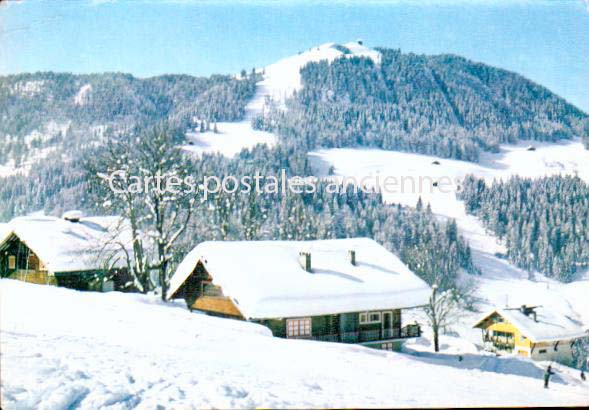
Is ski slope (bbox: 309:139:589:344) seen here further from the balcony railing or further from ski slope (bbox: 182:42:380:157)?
the balcony railing

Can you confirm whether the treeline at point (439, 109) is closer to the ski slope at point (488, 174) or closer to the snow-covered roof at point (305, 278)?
the ski slope at point (488, 174)

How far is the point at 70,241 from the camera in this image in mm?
20828

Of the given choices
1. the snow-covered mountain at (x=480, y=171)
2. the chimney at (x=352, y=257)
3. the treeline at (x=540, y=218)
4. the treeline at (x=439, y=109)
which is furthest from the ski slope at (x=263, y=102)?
the treeline at (x=540, y=218)

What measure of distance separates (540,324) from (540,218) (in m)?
13.7

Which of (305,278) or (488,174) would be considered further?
(488,174)

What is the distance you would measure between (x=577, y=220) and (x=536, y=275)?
523 cm

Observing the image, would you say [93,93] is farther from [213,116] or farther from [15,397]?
[213,116]

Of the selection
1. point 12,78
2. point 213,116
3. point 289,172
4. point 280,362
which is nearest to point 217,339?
point 280,362

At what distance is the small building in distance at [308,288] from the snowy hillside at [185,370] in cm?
288

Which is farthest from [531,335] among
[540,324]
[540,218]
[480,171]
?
[540,218]

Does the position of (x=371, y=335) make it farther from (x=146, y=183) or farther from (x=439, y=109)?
(x=146, y=183)

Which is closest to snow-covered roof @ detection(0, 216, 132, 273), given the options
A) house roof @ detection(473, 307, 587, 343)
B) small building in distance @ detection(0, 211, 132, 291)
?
small building in distance @ detection(0, 211, 132, 291)

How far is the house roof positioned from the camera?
2560cm

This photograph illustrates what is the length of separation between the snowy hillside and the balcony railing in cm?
435
